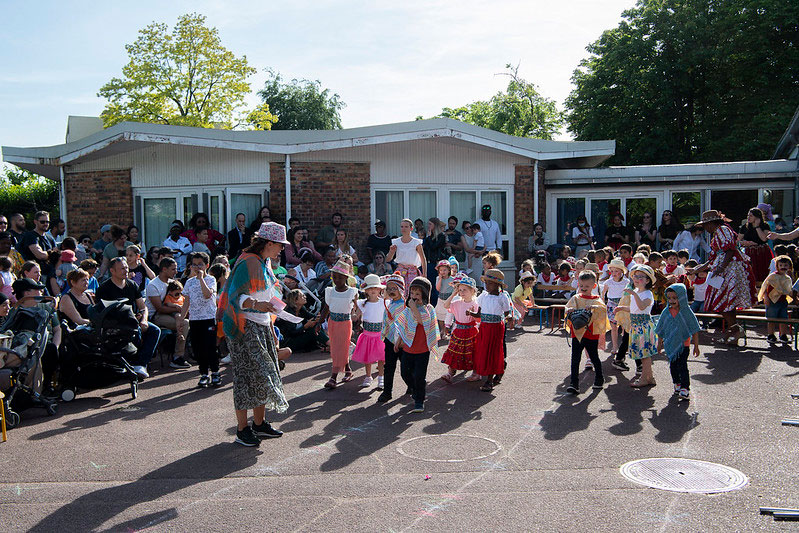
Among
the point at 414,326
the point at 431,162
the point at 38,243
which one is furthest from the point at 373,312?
the point at 431,162

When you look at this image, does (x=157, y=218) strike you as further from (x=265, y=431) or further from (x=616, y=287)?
(x=265, y=431)

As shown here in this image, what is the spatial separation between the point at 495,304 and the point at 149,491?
4716 millimetres

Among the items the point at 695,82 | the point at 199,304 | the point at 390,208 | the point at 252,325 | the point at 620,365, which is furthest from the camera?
the point at 695,82

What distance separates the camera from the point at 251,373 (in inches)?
251

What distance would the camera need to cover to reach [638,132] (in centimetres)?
3148

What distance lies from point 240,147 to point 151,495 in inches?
400

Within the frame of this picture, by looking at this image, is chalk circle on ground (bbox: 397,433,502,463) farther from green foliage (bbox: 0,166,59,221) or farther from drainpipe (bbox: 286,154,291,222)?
green foliage (bbox: 0,166,59,221)

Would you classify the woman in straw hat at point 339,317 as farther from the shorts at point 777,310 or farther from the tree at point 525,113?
the tree at point 525,113

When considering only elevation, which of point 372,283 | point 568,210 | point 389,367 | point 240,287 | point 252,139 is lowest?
point 389,367

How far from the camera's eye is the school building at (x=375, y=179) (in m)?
15.0

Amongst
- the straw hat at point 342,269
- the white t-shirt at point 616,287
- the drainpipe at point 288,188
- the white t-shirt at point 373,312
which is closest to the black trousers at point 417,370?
the white t-shirt at point 373,312

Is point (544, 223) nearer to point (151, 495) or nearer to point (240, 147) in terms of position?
point (240, 147)

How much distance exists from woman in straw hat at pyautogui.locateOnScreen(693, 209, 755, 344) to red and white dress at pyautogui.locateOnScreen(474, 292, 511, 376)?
471 centimetres

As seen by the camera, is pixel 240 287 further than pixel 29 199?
No
